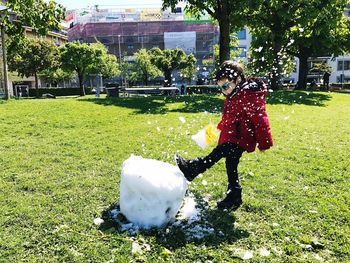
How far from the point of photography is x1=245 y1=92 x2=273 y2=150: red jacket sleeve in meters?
4.38

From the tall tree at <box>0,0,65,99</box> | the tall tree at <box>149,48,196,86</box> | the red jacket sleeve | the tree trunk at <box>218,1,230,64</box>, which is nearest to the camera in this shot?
the red jacket sleeve

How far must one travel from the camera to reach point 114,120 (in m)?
10.9

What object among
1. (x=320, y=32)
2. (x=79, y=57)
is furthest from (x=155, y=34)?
(x=320, y=32)

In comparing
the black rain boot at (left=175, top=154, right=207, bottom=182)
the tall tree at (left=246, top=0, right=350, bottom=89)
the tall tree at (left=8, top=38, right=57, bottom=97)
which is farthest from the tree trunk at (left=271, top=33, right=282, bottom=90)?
the tall tree at (left=8, top=38, right=57, bottom=97)

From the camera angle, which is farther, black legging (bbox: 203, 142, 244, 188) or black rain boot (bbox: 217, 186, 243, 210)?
black rain boot (bbox: 217, 186, 243, 210)

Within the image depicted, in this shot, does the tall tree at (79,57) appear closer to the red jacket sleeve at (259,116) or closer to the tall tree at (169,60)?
the tall tree at (169,60)

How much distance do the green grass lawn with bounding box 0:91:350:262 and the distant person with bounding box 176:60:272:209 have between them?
0.62 m

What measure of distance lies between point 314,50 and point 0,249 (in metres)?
31.5

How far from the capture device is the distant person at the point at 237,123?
4.40 meters

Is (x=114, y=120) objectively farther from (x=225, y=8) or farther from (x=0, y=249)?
(x=225, y=8)

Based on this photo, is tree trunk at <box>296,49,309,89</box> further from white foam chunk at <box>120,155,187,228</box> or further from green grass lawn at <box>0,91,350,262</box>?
white foam chunk at <box>120,155,187,228</box>

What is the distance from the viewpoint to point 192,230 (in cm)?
410

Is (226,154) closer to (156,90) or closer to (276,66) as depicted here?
(156,90)

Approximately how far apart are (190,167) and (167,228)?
0.83m
